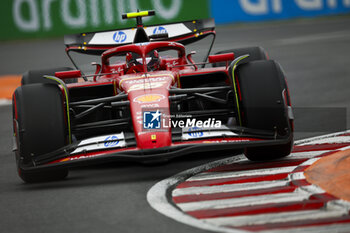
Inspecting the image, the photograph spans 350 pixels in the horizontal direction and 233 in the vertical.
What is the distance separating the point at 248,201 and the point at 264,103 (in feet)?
5.08

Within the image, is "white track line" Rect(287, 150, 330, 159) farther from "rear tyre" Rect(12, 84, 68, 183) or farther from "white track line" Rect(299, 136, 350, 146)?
"rear tyre" Rect(12, 84, 68, 183)

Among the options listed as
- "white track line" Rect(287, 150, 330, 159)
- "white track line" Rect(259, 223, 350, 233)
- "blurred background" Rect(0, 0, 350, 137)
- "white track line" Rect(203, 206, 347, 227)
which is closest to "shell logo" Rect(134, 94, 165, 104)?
"white track line" Rect(287, 150, 330, 159)

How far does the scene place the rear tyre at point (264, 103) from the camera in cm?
704

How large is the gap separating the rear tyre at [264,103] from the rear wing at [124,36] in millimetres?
3017

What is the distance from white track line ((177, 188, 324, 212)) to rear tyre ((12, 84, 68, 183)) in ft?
5.58

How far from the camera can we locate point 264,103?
708cm

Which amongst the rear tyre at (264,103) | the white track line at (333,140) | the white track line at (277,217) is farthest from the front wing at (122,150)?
the white track line at (277,217)

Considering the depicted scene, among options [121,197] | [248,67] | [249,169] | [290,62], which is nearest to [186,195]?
[121,197]

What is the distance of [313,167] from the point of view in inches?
264

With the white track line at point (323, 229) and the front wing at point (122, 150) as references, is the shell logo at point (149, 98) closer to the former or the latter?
the front wing at point (122, 150)

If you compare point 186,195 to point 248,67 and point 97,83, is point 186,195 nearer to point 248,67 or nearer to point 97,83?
point 248,67

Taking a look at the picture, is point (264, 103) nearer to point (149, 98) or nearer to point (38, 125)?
point (149, 98)

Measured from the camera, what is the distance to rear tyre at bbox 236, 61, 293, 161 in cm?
704

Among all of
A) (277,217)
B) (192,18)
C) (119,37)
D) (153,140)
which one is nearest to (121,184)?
(153,140)
